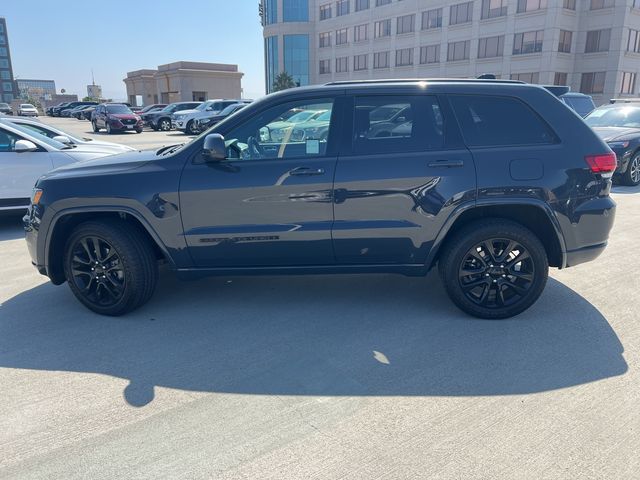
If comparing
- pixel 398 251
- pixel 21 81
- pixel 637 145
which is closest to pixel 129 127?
pixel 637 145

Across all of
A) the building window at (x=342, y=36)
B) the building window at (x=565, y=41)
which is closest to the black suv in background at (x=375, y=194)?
the building window at (x=565, y=41)

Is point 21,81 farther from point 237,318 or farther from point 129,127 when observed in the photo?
point 237,318

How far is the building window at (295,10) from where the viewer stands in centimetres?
7331

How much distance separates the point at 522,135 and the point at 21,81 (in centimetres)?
22119

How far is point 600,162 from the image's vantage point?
3822mm

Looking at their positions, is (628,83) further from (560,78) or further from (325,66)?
(325,66)

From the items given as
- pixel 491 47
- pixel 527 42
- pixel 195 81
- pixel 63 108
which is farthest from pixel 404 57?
pixel 63 108

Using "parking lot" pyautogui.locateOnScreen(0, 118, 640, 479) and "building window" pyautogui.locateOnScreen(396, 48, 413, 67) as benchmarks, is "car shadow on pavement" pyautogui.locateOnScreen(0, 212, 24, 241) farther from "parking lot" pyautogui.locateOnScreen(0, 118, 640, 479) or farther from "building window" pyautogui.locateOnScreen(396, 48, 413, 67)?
"building window" pyautogui.locateOnScreen(396, 48, 413, 67)

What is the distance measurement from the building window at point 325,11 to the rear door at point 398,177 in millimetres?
73878

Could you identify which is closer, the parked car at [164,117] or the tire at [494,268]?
the tire at [494,268]

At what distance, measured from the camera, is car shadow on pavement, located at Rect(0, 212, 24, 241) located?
6.92m

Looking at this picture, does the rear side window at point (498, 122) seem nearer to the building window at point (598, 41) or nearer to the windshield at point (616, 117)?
the windshield at point (616, 117)

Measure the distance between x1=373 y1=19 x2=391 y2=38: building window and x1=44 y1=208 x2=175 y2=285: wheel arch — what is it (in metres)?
64.0

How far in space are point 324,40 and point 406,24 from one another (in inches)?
641
